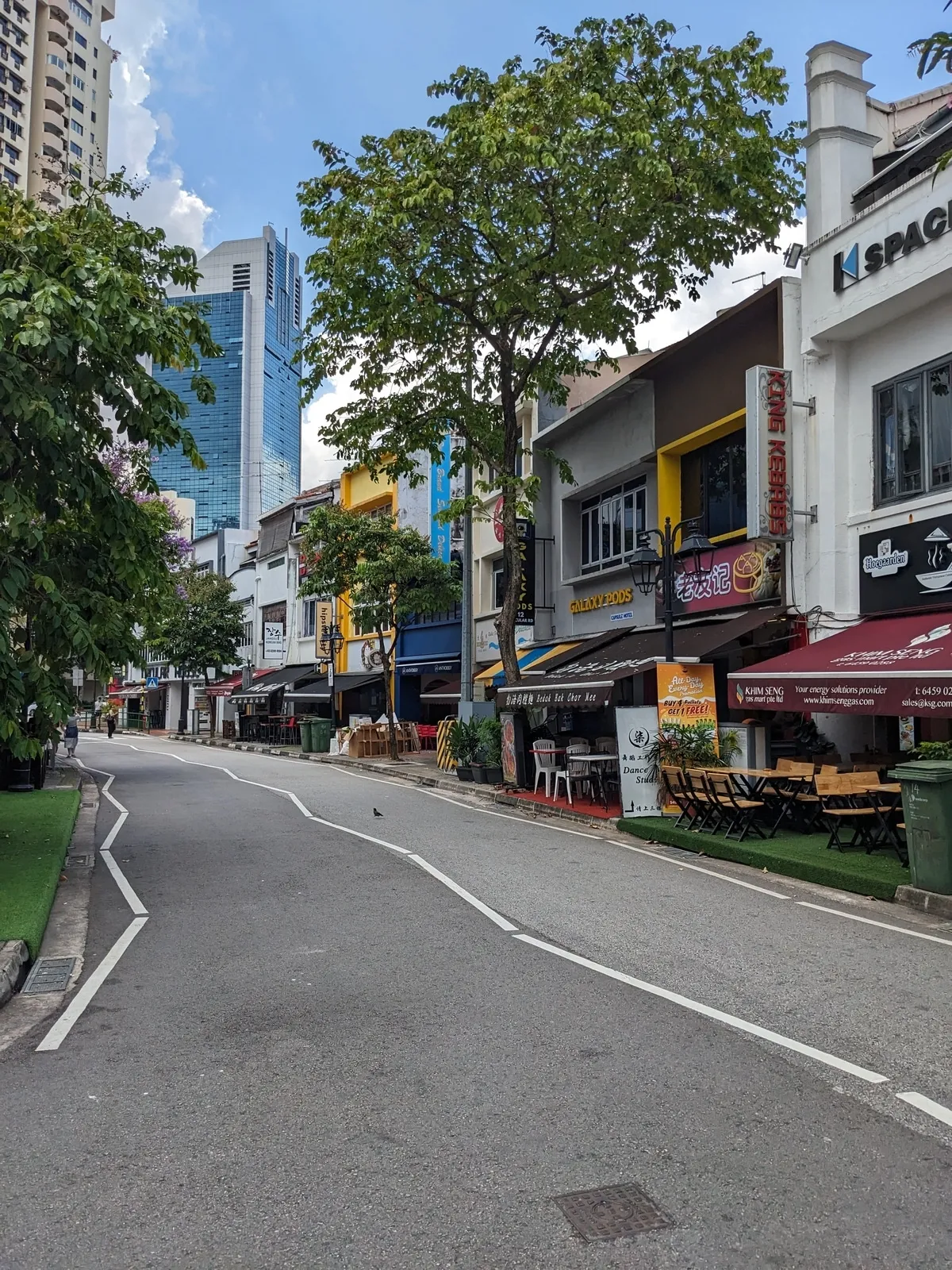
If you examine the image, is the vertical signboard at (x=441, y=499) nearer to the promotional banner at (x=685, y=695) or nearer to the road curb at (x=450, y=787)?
the road curb at (x=450, y=787)

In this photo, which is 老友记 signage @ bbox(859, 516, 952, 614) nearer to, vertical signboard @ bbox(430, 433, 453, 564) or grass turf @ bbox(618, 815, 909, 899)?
grass turf @ bbox(618, 815, 909, 899)

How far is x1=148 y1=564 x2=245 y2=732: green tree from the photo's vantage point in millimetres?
47281

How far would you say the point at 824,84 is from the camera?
16.7 meters

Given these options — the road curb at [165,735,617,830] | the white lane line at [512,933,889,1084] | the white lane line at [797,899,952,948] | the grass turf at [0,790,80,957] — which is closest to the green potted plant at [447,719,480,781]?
the road curb at [165,735,617,830]

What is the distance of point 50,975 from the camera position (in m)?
7.09

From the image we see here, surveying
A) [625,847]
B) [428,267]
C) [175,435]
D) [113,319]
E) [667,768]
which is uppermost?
[428,267]

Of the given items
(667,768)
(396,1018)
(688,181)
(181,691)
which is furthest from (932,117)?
(181,691)

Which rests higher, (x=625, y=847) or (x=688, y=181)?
(x=688, y=181)

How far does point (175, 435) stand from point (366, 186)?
1058 centimetres

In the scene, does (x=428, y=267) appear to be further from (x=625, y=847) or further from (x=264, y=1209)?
(x=264, y=1209)

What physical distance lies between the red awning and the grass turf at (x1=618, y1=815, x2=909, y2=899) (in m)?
1.67

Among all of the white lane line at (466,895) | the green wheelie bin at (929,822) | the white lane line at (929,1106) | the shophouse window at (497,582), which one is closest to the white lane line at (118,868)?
the white lane line at (466,895)

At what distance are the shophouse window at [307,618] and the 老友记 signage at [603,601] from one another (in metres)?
23.1

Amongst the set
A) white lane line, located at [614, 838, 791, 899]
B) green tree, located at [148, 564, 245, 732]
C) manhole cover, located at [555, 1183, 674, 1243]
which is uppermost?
green tree, located at [148, 564, 245, 732]
